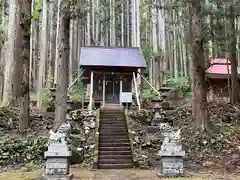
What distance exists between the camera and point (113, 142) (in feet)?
34.2

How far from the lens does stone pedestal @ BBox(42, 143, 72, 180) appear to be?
23.1 ft

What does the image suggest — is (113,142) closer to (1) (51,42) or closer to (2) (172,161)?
(2) (172,161)

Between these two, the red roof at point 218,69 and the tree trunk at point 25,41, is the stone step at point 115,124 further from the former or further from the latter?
the red roof at point 218,69

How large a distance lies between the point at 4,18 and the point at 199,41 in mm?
15240

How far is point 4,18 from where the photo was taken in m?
20.4

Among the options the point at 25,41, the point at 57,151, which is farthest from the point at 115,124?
the point at 57,151

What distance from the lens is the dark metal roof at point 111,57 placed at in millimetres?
14719

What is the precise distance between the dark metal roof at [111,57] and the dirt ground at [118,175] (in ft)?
23.4

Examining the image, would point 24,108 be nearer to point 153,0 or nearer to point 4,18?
point 4,18

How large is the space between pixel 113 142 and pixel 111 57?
6229mm

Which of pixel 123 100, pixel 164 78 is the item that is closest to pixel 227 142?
pixel 123 100

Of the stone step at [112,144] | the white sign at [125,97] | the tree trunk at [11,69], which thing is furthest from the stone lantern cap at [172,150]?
the white sign at [125,97]

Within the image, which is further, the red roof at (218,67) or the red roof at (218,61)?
the red roof at (218,61)

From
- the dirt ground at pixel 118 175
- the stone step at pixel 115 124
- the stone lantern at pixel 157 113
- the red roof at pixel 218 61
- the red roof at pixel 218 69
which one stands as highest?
the red roof at pixel 218 61
